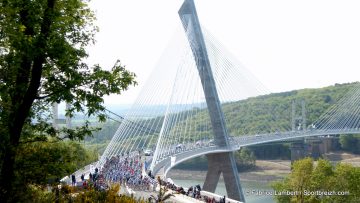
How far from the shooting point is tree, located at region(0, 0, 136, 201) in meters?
5.99

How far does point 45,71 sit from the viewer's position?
22.0ft

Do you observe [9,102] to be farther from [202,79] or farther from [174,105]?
[202,79]

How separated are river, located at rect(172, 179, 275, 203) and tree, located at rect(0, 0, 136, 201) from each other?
29.0m

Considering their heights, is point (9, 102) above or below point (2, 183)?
above

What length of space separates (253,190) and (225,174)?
13.7 metres

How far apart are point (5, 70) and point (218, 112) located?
2258 centimetres

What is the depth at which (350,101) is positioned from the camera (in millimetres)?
67312

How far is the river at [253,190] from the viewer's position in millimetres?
35750

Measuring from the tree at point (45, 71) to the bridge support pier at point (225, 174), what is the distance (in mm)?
22161

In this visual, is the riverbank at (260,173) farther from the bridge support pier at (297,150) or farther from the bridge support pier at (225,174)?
the bridge support pier at (225,174)

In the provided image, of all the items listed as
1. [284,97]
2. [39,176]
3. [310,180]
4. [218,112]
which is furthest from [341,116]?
[39,176]

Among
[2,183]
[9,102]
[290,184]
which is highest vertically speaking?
[9,102]

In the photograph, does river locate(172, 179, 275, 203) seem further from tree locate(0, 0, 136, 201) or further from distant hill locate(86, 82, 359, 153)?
tree locate(0, 0, 136, 201)

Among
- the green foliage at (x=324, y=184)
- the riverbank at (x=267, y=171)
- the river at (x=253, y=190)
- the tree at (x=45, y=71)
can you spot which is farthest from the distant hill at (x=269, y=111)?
the tree at (x=45, y=71)
